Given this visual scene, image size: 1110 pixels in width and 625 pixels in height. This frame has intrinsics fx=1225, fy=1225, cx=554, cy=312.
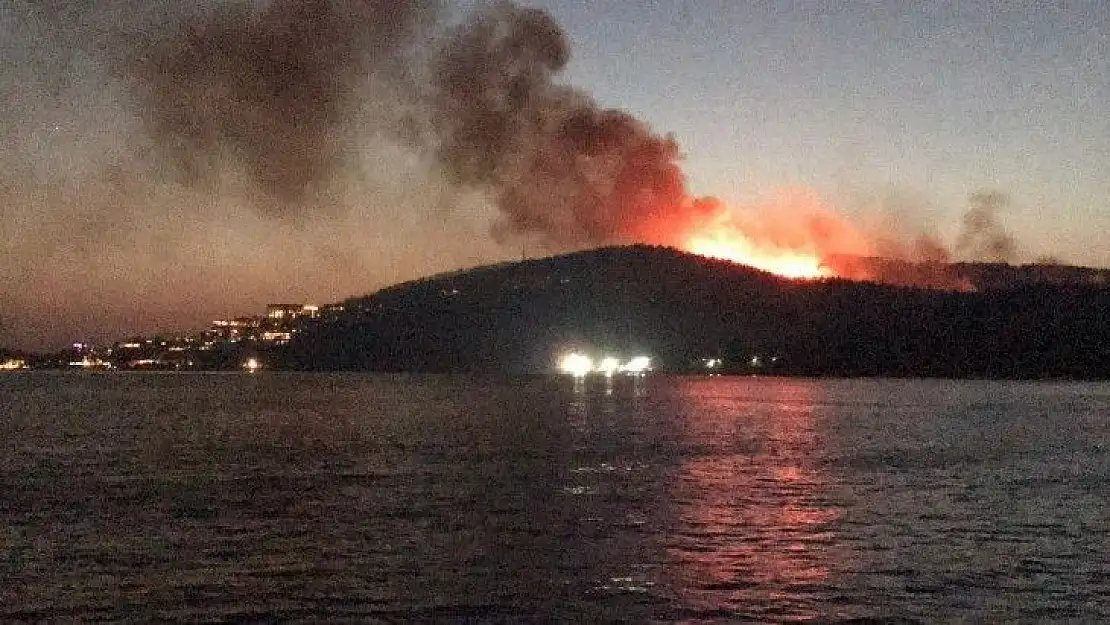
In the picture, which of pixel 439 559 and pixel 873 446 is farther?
pixel 873 446

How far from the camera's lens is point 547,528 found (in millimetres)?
31328

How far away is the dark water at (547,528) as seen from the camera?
22.4 metres

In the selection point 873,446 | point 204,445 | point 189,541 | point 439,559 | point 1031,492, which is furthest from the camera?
point 873,446

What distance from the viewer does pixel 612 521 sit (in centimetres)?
3291

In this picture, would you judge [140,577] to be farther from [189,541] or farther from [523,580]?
[523,580]

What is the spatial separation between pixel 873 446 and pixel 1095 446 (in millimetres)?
11518

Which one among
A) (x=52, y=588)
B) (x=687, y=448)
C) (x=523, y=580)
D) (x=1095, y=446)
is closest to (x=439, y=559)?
(x=523, y=580)

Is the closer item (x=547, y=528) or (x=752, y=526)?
(x=547, y=528)

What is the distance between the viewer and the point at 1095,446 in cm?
6278

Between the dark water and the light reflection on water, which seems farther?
the light reflection on water

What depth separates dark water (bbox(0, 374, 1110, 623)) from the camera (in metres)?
22.4

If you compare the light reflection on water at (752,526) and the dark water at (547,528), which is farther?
the light reflection on water at (752,526)

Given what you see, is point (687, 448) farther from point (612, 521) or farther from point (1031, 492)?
point (612, 521)

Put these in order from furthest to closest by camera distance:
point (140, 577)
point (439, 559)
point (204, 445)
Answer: point (204, 445) → point (439, 559) → point (140, 577)
